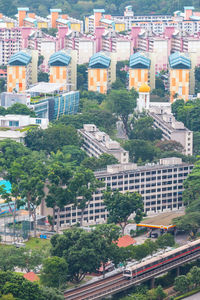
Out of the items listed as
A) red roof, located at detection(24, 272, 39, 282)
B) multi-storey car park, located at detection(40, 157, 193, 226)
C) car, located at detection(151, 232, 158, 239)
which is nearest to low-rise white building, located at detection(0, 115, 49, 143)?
multi-storey car park, located at detection(40, 157, 193, 226)

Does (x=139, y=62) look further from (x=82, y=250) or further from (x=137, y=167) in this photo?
(x=82, y=250)

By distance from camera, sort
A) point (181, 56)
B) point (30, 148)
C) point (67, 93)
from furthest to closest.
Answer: point (181, 56) < point (67, 93) < point (30, 148)

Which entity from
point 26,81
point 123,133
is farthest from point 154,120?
point 26,81

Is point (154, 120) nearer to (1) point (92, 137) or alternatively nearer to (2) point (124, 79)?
(1) point (92, 137)

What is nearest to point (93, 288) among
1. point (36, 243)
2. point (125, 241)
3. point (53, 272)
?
point (53, 272)

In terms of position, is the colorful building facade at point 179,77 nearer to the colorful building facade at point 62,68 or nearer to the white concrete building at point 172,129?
the colorful building facade at point 62,68

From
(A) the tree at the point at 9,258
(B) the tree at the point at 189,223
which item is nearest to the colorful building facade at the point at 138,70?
(B) the tree at the point at 189,223

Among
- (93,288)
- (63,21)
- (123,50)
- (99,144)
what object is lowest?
(93,288)
